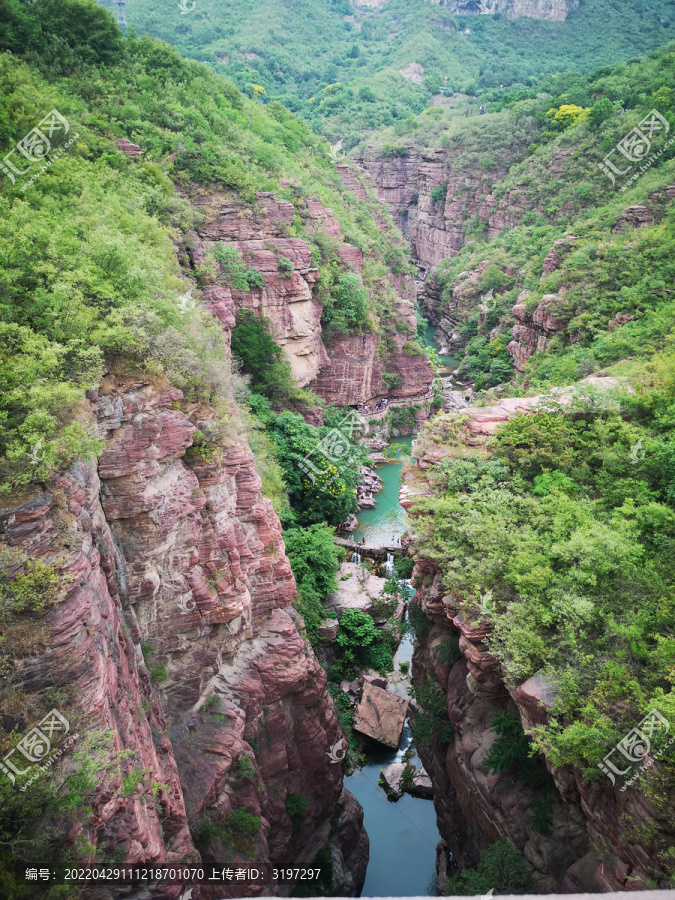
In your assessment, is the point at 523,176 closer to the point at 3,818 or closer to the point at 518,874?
the point at 518,874

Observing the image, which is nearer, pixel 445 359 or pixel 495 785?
pixel 495 785

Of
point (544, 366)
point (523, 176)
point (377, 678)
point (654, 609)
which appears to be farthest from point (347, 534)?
point (523, 176)

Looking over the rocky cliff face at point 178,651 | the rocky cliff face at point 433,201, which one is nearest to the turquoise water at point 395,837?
the rocky cliff face at point 178,651

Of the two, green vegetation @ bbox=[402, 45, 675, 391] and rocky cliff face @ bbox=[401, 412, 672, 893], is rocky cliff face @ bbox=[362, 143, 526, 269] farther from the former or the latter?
rocky cliff face @ bbox=[401, 412, 672, 893]

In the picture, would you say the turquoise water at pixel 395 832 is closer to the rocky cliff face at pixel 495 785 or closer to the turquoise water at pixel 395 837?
the turquoise water at pixel 395 837

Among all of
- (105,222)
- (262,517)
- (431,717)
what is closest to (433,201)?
(105,222)

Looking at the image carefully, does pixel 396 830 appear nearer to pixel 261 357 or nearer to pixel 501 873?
pixel 501 873

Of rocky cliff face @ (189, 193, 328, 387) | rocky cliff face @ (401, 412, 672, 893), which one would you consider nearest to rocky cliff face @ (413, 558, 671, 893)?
rocky cliff face @ (401, 412, 672, 893)

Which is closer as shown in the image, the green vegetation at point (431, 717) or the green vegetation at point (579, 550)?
the green vegetation at point (579, 550)

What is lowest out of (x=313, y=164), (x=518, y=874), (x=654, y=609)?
(x=518, y=874)
